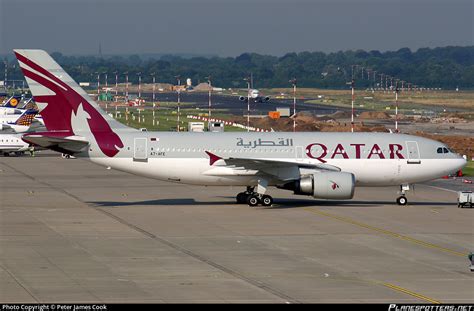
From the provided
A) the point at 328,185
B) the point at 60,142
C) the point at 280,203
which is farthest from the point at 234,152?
the point at 60,142

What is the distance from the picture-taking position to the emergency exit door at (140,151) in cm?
5341

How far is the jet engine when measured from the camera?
52656mm

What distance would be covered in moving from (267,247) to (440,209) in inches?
669

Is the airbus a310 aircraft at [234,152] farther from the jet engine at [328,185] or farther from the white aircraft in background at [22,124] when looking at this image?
the white aircraft in background at [22,124]

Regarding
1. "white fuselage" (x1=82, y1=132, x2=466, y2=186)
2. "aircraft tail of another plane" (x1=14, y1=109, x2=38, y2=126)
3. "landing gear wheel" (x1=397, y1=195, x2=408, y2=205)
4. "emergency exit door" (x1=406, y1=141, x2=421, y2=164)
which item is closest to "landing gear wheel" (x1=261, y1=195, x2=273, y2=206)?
"white fuselage" (x1=82, y1=132, x2=466, y2=186)

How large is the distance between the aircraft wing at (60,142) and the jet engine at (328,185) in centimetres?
1174

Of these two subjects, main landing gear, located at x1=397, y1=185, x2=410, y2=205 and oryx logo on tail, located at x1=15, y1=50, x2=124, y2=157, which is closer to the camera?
oryx logo on tail, located at x1=15, y1=50, x2=124, y2=157

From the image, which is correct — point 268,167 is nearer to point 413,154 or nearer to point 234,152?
point 234,152

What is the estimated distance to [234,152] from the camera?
54594 millimetres

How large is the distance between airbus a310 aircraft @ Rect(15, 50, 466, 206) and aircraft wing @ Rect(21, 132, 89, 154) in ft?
0.17

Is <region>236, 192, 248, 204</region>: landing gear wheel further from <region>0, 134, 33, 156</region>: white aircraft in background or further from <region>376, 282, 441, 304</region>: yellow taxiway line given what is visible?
<region>0, 134, 33, 156</region>: white aircraft in background

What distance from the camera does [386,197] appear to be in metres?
60.9

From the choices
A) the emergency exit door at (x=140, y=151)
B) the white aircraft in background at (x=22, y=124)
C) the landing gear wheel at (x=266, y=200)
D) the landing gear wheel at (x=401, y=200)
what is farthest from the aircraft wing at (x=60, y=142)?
the white aircraft in background at (x=22, y=124)

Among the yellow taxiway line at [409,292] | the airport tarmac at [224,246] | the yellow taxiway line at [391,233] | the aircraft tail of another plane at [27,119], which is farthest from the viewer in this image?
the aircraft tail of another plane at [27,119]
